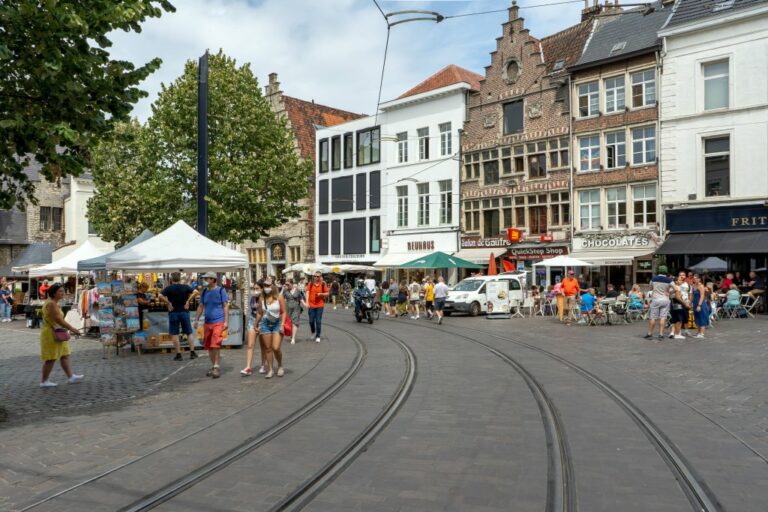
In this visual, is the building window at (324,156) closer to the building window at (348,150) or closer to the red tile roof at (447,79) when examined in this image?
the building window at (348,150)

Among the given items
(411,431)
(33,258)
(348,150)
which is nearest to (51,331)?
(411,431)

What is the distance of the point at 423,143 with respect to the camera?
40281 millimetres

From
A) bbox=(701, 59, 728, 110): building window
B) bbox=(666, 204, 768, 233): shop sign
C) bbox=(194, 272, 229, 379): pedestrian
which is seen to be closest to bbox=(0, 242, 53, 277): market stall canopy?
bbox=(194, 272, 229, 379): pedestrian

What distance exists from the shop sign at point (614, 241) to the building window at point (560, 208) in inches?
50.4

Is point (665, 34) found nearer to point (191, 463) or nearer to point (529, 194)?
point (529, 194)

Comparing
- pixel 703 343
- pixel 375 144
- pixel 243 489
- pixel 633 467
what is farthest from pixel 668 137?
pixel 243 489

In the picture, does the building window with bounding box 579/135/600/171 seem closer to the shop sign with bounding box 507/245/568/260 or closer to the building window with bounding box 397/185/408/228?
the shop sign with bounding box 507/245/568/260

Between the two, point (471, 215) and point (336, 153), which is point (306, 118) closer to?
point (336, 153)

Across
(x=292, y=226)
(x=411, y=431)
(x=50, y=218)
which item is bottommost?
(x=411, y=431)

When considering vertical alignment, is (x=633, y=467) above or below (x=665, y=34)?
below

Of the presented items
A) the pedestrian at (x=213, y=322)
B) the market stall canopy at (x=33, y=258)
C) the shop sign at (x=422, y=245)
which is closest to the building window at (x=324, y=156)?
the shop sign at (x=422, y=245)

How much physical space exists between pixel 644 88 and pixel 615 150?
2.87 metres

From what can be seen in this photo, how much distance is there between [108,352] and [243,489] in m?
10.7

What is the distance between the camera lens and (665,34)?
28.3 meters
